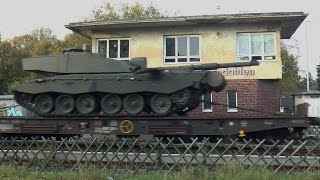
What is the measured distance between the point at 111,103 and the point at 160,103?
167cm

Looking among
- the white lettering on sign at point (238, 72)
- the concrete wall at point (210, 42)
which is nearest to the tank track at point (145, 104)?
the white lettering on sign at point (238, 72)

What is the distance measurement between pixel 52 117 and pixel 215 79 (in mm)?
5451

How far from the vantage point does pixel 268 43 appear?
28.1 meters

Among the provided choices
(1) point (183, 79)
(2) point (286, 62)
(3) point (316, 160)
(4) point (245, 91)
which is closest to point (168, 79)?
(1) point (183, 79)

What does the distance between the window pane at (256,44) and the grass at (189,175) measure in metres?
18.9

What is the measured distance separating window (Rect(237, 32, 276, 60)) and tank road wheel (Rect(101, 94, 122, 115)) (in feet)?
44.0

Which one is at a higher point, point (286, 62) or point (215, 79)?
point (286, 62)

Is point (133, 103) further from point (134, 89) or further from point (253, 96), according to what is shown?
point (253, 96)

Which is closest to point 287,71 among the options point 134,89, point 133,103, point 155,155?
point 133,103

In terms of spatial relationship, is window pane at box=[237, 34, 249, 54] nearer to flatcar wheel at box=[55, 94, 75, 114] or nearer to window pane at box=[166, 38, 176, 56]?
window pane at box=[166, 38, 176, 56]

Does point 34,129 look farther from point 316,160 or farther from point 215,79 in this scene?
point 316,160

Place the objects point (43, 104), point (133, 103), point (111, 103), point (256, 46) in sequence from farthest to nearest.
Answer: point (256, 46)
point (43, 104)
point (111, 103)
point (133, 103)

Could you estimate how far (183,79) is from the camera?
16.1m

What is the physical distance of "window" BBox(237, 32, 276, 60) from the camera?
28.1 metres
